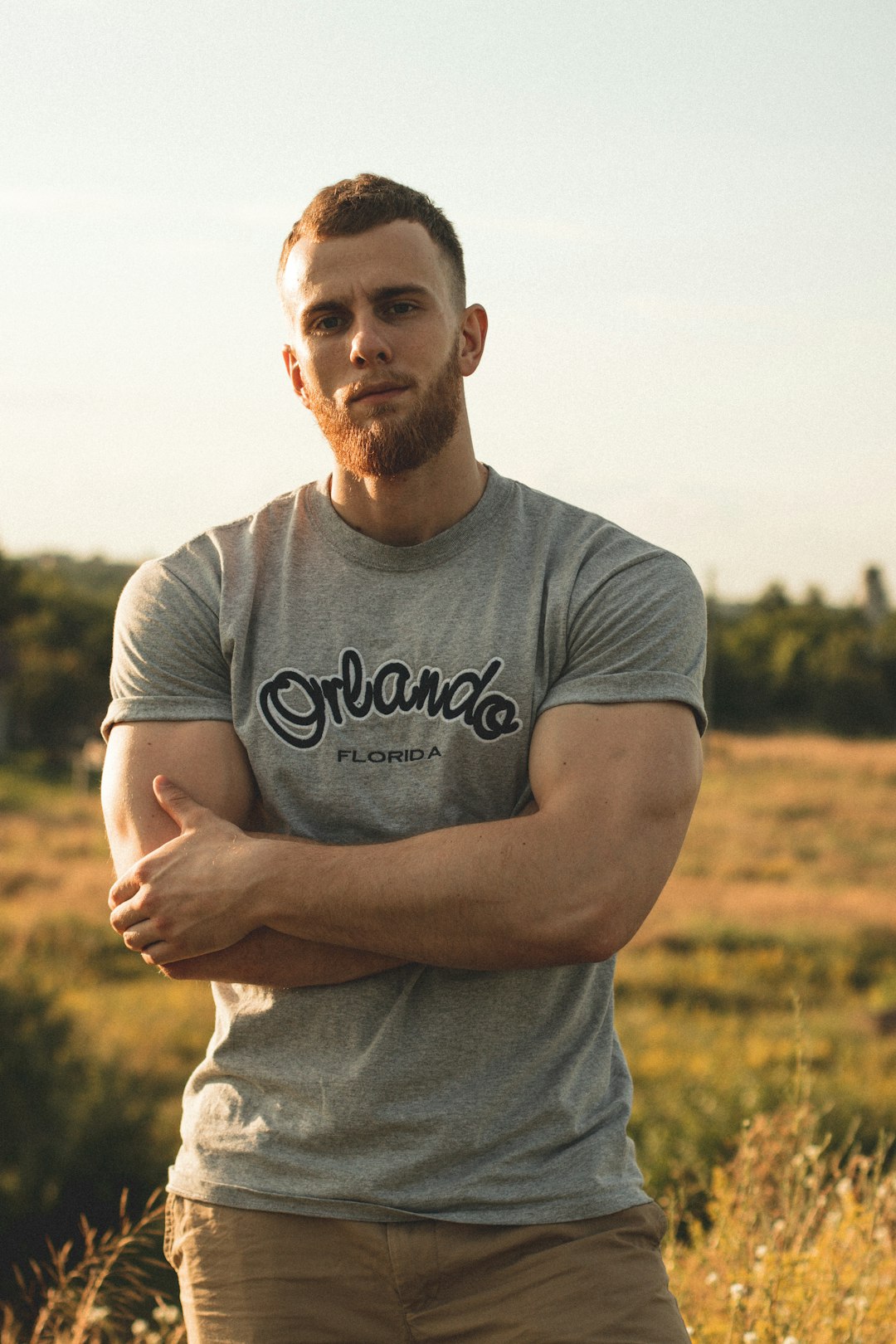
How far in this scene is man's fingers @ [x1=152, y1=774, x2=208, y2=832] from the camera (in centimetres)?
305

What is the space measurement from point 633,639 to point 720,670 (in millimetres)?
75588

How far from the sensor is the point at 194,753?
3137 mm

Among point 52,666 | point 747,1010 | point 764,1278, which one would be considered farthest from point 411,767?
point 52,666

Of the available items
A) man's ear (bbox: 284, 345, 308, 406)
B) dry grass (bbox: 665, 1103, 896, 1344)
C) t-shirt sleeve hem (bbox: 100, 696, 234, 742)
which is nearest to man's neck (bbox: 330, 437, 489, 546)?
man's ear (bbox: 284, 345, 308, 406)

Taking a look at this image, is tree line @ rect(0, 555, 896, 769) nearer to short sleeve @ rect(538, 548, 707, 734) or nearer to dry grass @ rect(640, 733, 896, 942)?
dry grass @ rect(640, 733, 896, 942)

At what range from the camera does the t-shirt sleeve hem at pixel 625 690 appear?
2.93 m

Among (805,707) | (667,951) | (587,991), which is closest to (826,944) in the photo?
(667,951)

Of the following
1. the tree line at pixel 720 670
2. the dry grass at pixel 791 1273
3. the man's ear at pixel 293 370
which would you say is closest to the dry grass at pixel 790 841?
the tree line at pixel 720 670

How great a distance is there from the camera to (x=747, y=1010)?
2970cm

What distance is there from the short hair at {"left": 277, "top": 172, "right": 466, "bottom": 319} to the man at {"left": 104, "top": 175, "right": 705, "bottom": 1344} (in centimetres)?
1

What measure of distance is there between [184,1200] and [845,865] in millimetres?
47918

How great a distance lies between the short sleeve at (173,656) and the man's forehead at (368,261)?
682 millimetres

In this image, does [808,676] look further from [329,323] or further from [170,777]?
[170,777]

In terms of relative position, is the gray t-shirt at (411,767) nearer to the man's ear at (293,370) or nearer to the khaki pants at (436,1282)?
the khaki pants at (436,1282)
